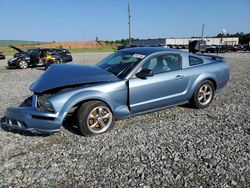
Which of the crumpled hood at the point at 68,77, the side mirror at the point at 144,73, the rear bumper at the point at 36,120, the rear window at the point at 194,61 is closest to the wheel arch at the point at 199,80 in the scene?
the rear window at the point at 194,61

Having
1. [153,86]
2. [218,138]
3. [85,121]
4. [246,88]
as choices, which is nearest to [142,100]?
[153,86]

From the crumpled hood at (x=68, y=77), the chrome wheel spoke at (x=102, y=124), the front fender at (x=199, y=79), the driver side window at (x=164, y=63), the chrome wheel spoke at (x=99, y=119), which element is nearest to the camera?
the crumpled hood at (x=68, y=77)

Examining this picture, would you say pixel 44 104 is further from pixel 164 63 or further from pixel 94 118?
pixel 164 63

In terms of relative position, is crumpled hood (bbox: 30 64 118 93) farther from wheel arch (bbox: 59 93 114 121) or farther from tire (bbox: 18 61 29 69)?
tire (bbox: 18 61 29 69)

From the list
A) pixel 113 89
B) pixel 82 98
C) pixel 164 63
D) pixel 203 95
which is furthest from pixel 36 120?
pixel 203 95

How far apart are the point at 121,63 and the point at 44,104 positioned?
184cm

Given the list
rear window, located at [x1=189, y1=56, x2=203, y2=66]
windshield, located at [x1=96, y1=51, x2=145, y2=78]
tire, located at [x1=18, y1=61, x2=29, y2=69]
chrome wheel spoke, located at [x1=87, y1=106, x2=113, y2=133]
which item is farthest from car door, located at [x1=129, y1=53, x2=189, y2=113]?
tire, located at [x1=18, y1=61, x2=29, y2=69]

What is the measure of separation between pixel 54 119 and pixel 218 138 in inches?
108

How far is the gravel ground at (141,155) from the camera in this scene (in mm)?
3225

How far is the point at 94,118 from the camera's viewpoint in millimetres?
4598

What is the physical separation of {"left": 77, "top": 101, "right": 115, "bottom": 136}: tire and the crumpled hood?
17.1 inches

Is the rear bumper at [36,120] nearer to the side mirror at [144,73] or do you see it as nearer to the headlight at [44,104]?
the headlight at [44,104]

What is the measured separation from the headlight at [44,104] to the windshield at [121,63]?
142 cm

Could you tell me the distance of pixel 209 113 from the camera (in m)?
5.89
